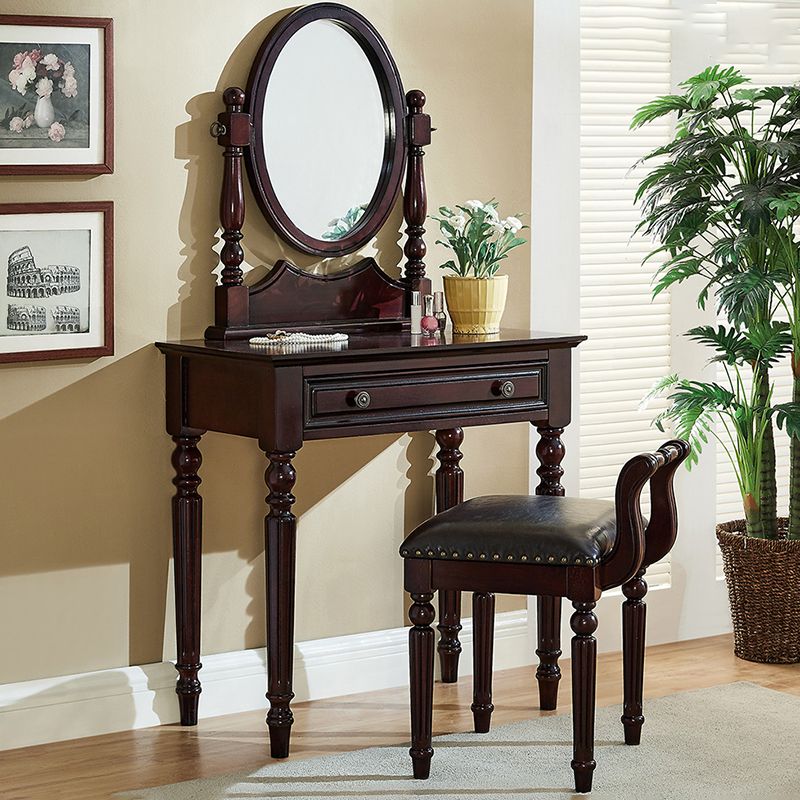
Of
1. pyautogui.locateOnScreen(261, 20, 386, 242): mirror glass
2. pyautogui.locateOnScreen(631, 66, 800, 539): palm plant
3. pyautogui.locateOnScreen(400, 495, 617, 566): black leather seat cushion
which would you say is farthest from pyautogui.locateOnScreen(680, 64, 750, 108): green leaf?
pyautogui.locateOnScreen(400, 495, 617, 566): black leather seat cushion

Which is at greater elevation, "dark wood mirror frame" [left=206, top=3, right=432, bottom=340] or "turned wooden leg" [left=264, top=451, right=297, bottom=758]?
"dark wood mirror frame" [left=206, top=3, right=432, bottom=340]

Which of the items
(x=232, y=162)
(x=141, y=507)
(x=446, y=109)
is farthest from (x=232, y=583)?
(x=446, y=109)

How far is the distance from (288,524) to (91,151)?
38.6 inches

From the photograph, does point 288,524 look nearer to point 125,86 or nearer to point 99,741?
point 99,741

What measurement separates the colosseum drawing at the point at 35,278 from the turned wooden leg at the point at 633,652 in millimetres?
1450

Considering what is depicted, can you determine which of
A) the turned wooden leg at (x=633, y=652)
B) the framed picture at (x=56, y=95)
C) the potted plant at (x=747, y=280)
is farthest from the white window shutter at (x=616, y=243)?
the framed picture at (x=56, y=95)

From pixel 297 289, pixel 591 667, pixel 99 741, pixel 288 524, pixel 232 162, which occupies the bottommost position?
pixel 99 741

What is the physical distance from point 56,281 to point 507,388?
3.58ft

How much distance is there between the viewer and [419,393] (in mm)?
3299

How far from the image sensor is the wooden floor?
10.3 feet

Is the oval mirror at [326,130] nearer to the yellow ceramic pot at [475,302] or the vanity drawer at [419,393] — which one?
the yellow ceramic pot at [475,302]

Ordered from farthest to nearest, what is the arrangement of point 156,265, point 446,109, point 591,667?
→ point 446,109 < point 156,265 < point 591,667

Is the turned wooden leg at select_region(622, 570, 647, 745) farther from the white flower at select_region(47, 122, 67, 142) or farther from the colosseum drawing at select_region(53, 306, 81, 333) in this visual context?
the white flower at select_region(47, 122, 67, 142)

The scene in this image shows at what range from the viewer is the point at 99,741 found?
338cm
